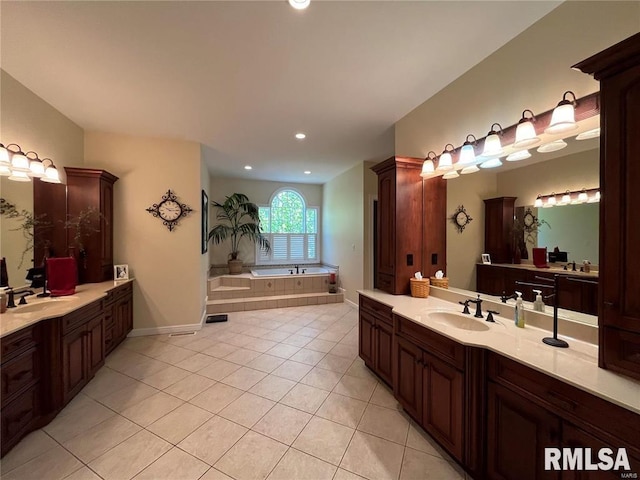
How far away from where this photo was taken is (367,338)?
280 cm

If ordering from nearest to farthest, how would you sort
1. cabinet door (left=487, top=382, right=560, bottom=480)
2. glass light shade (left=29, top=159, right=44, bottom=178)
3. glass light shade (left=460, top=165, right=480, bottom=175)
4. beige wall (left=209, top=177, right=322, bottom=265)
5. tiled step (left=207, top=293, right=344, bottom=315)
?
cabinet door (left=487, top=382, right=560, bottom=480) < glass light shade (left=460, top=165, right=480, bottom=175) < glass light shade (left=29, top=159, right=44, bottom=178) < tiled step (left=207, top=293, right=344, bottom=315) < beige wall (left=209, top=177, right=322, bottom=265)

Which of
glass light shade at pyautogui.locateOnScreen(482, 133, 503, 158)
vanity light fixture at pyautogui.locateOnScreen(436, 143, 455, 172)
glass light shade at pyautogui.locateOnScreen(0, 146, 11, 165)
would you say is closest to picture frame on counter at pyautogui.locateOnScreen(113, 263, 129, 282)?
glass light shade at pyautogui.locateOnScreen(0, 146, 11, 165)

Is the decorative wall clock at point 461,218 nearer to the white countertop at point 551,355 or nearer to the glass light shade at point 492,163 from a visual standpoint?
the glass light shade at point 492,163

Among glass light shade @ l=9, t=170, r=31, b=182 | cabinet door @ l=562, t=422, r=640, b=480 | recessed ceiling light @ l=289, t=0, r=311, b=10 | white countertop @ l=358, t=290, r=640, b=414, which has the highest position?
recessed ceiling light @ l=289, t=0, r=311, b=10

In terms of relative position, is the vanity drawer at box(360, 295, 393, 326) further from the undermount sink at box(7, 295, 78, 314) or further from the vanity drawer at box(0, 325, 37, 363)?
the undermount sink at box(7, 295, 78, 314)

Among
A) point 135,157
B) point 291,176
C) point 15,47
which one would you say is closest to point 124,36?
point 15,47

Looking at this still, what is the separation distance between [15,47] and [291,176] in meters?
4.61

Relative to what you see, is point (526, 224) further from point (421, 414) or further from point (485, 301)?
point (421, 414)

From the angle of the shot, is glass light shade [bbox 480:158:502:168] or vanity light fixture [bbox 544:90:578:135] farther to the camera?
glass light shade [bbox 480:158:502:168]

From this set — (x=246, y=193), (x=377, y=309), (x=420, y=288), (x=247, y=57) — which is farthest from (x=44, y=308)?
(x=246, y=193)

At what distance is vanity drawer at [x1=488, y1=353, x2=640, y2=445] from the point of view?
0.94 m

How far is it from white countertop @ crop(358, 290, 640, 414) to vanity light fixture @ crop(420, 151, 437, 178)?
138 cm

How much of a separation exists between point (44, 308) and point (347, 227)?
468 cm

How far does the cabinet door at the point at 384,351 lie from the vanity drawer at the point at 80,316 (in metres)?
2.77
